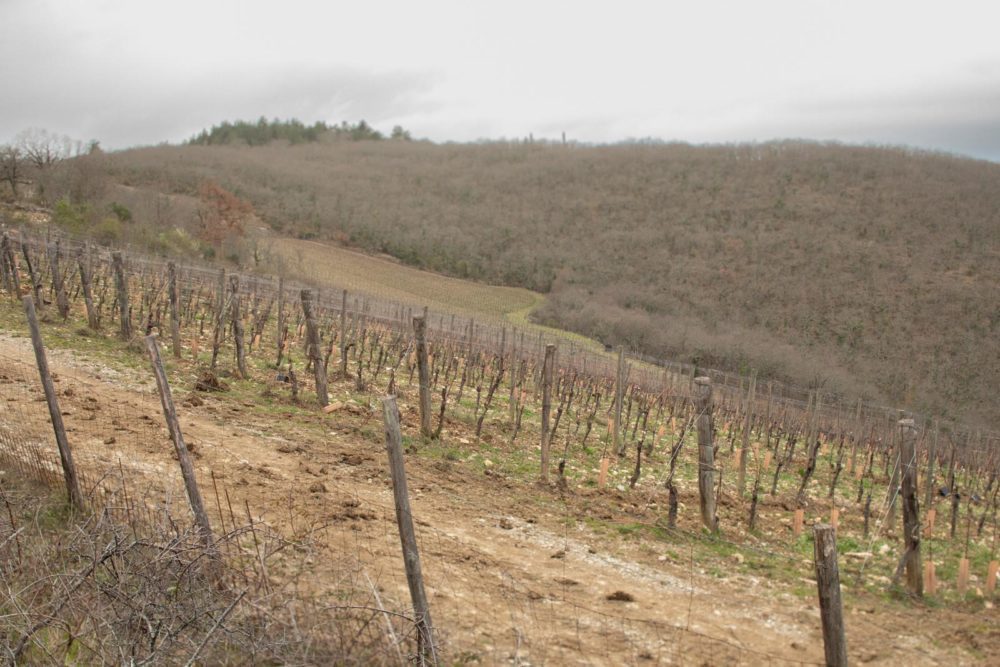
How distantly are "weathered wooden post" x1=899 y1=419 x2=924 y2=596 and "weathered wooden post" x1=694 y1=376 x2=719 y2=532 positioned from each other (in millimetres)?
1832

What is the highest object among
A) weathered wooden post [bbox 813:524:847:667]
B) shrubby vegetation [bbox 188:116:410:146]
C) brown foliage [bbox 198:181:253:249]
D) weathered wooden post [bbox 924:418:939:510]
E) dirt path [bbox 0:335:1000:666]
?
shrubby vegetation [bbox 188:116:410:146]

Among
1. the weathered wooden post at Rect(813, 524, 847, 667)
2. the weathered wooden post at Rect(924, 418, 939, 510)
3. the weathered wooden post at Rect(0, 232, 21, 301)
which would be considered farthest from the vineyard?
the weathered wooden post at Rect(0, 232, 21, 301)

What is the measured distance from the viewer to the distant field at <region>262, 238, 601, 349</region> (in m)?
44.4

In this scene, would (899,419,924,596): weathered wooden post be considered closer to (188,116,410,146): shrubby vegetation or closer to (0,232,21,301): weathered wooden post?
(0,232,21,301): weathered wooden post

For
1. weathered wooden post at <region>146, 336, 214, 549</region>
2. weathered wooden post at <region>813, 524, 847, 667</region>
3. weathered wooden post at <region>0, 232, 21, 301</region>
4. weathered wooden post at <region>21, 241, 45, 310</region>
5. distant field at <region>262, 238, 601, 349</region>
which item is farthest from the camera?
distant field at <region>262, 238, 601, 349</region>

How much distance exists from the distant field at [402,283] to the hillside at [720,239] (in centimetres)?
213

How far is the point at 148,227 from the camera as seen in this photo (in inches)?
1522

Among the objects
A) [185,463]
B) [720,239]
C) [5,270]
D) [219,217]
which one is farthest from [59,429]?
[720,239]

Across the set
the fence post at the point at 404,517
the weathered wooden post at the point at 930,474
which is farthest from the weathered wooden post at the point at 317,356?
the weathered wooden post at the point at 930,474

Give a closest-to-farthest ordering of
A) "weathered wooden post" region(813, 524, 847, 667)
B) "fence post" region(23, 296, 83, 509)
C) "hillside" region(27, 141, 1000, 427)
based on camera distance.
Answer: "weathered wooden post" region(813, 524, 847, 667) → "fence post" region(23, 296, 83, 509) → "hillside" region(27, 141, 1000, 427)

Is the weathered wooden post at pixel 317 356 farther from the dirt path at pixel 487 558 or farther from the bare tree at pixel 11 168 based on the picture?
the bare tree at pixel 11 168

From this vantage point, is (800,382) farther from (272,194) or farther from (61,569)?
(272,194)

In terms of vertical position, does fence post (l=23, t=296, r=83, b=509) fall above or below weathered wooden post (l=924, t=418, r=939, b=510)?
above

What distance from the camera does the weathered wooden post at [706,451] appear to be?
7780 millimetres
